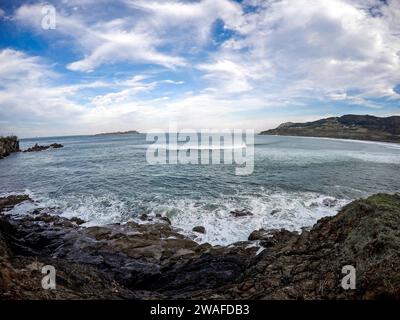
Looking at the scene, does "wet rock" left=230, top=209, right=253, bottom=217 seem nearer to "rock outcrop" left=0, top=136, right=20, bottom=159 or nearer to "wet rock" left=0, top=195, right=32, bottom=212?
"wet rock" left=0, top=195, right=32, bottom=212

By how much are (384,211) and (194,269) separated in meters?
7.84

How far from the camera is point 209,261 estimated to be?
11.9m

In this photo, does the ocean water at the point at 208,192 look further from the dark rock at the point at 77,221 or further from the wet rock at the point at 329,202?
the dark rock at the point at 77,221

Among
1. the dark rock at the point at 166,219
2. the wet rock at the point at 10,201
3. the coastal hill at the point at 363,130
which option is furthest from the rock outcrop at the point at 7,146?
the coastal hill at the point at 363,130

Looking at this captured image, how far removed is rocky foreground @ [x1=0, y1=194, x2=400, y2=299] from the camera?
6.38 metres

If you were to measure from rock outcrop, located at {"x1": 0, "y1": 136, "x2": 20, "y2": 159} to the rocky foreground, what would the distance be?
64.0m

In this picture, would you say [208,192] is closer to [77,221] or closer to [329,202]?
[329,202]

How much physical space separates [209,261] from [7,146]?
83258mm

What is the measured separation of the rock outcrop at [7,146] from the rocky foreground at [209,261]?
64.0 meters

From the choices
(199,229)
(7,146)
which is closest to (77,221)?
(199,229)

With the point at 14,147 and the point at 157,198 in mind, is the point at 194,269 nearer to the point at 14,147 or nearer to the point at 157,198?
the point at 157,198

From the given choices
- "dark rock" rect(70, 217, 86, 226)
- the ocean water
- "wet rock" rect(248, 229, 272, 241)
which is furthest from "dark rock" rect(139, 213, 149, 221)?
"wet rock" rect(248, 229, 272, 241)

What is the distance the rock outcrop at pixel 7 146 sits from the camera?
6648 cm
